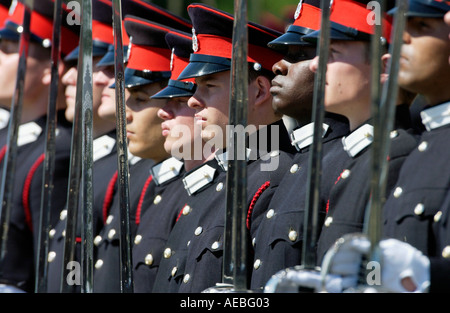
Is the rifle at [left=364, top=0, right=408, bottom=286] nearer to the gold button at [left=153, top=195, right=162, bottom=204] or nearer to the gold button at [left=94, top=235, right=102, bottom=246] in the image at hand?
the gold button at [left=153, top=195, right=162, bottom=204]

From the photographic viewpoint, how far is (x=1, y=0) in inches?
219

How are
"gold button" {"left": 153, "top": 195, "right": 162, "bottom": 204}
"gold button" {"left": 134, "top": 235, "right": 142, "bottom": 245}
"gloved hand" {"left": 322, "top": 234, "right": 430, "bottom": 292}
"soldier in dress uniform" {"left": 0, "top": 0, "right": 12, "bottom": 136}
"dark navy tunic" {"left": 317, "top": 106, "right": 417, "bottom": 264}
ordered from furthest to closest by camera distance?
"soldier in dress uniform" {"left": 0, "top": 0, "right": 12, "bottom": 136}, "gold button" {"left": 153, "top": 195, "right": 162, "bottom": 204}, "gold button" {"left": 134, "top": 235, "right": 142, "bottom": 245}, "dark navy tunic" {"left": 317, "top": 106, "right": 417, "bottom": 264}, "gloved hand" {"left": 322, "top": 234, "right": 430, "bottom": 292}

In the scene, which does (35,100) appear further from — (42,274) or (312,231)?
(312,231)

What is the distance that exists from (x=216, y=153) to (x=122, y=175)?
171cm

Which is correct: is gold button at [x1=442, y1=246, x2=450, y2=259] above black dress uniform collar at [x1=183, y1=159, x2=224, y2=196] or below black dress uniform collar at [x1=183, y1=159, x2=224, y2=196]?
below

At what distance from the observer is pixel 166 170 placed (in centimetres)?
448

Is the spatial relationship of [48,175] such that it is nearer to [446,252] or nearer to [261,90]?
[446,252]

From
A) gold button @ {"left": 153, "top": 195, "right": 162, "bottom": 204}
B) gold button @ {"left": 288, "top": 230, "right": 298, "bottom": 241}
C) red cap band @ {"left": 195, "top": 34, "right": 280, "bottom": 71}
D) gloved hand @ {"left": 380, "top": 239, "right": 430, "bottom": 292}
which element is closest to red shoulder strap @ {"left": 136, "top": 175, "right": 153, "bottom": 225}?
gold button @ {"left": 153, "top": 195, "right": 162, "bottom": 204}

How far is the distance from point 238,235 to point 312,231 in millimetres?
189

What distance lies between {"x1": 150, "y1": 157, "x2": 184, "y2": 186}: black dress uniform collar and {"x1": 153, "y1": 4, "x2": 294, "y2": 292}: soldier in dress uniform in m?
0.40

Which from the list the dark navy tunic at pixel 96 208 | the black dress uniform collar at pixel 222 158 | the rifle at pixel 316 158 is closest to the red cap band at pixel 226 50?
the black dress uniform collar at pixel 222 158

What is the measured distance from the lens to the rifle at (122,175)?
2117 mm

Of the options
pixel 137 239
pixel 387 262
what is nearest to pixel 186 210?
pixel 137 239

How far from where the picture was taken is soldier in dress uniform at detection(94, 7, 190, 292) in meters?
4.42
